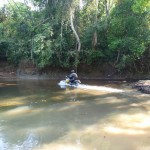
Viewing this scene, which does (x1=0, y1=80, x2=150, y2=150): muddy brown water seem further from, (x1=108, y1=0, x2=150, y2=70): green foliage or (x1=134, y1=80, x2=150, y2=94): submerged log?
(x1=108, y1=0, x2=150, y2=70): green foliage

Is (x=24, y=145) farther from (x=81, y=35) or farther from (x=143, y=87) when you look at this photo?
(x=81, y=35)

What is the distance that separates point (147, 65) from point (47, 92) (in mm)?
10839

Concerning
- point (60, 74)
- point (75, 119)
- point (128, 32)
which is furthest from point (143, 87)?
point (60, 74)

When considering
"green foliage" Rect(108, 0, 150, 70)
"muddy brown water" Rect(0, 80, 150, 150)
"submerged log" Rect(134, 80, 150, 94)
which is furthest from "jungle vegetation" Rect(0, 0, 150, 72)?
"muddy brown water" Rect(0, 80, 150, 150)

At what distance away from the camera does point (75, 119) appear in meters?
12.5

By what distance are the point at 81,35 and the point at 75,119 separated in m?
15.3

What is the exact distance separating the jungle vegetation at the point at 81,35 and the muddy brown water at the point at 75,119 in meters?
5.94

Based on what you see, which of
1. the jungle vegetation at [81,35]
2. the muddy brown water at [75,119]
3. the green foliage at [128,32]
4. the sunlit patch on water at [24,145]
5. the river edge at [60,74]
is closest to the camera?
the sunlit patch on water at [24,145]

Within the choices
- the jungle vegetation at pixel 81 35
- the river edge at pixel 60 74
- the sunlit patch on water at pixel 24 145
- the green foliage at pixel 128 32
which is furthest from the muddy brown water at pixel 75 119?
the river edge at pixel 60 74

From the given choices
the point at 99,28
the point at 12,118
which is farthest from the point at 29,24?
the point at 12,118

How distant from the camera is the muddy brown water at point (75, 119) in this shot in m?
9.48

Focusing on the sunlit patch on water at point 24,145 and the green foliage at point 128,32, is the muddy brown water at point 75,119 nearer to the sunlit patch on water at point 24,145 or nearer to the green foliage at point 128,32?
the sunlit patch on water at point 24,145

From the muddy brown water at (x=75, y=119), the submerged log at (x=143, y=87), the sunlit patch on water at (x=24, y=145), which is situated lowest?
the sunlit patch on water at (x=24, y=145)

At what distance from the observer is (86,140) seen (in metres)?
9.73
